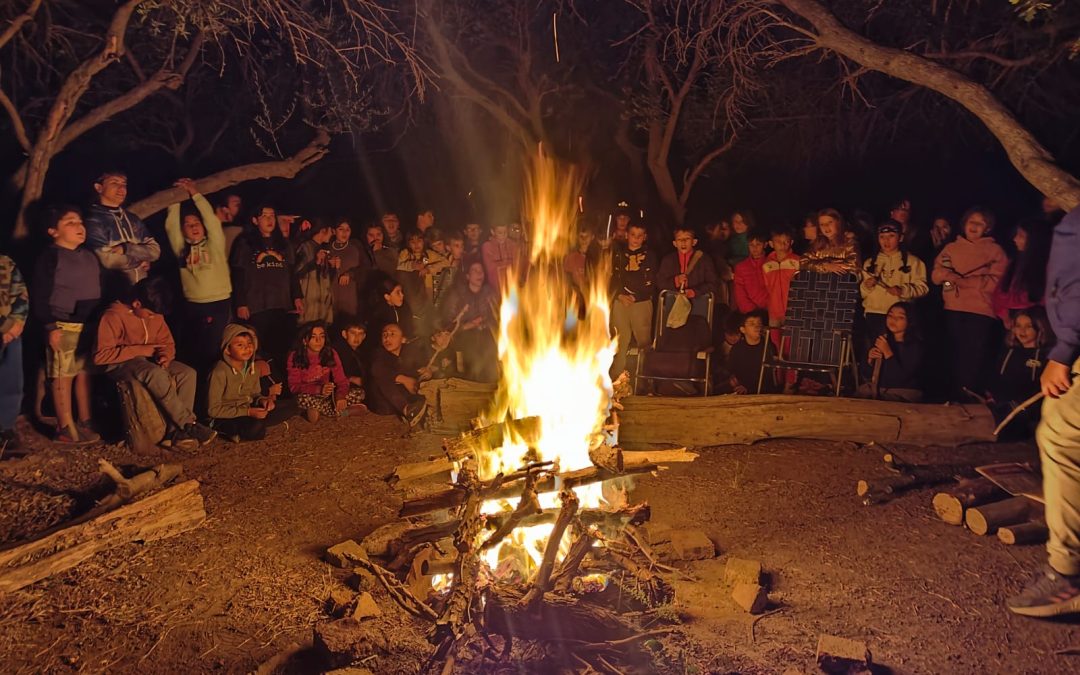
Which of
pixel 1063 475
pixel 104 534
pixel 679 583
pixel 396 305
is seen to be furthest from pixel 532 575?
pixel 396 305

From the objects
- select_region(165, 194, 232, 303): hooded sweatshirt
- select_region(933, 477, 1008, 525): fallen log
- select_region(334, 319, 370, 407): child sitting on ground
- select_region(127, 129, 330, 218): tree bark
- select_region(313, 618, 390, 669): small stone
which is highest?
select_region(127, 129, 330, 218): tree bark

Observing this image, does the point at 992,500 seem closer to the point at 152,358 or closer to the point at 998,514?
the point at 998,514

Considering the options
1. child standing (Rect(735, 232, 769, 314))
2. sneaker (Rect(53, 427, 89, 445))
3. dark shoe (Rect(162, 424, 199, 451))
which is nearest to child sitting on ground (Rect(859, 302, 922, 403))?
child standing (Rect(735, 232, 769, 314))

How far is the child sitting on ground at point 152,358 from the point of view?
671 centimetres

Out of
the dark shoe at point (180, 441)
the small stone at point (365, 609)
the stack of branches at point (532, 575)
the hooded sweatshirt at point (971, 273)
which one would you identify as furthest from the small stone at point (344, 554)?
the hooded sweatshirt at point (971, 273)

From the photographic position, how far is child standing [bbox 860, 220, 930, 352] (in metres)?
7.66

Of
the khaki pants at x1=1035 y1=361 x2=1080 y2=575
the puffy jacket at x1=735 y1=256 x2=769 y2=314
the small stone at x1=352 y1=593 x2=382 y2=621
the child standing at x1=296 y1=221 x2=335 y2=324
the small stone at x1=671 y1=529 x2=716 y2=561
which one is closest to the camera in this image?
the small stone at x1=352 y1=593 x2=382 y2=621

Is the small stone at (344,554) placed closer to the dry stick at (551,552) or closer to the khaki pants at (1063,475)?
the dry stick at (551,552)

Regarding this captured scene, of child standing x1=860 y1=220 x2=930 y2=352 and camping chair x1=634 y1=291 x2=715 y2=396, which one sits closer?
child standing x1=860 y1=220 x2=930 y2=352

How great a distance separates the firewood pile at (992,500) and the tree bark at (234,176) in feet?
24.0

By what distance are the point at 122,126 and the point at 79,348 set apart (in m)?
7.13

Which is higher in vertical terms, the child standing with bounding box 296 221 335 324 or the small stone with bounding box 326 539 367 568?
the child standing with bounding box 296 221 335 324

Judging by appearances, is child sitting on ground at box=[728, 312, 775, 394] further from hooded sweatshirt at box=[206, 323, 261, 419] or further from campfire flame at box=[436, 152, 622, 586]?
hooded sweatshirt at box=[206, 323, 261, 419]

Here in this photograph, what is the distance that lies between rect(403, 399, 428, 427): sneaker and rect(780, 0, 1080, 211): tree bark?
5.11 m
